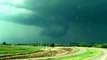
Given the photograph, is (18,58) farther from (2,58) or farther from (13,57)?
(2,58)

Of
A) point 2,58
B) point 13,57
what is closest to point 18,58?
point 13,57

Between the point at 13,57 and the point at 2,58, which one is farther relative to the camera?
the point at 13,57

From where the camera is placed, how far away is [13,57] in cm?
7338

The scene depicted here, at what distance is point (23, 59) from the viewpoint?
69812 mm

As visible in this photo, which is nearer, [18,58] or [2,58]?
[2,58]

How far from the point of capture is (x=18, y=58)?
7388 centimetres

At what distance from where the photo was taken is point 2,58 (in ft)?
226

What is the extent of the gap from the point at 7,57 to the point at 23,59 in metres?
5.04

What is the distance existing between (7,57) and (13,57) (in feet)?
5.61

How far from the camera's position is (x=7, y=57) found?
7238 centimetres

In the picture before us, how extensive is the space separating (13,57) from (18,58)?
136 cm

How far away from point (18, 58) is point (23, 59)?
4.42 meters

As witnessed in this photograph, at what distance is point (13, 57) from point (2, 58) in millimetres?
4888
